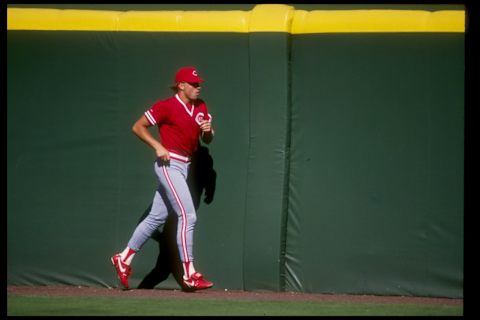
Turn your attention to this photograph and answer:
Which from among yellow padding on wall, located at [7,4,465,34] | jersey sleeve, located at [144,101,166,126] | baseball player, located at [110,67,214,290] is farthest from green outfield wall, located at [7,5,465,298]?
jersey sleeve, located at [144,101,166,126]

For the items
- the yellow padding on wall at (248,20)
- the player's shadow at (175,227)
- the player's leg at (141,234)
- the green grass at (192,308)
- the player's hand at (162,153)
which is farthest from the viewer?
the player's shadow at (175,227)

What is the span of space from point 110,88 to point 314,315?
2828mm

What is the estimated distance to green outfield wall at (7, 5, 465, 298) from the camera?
7.72m

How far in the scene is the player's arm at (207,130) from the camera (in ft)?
25.3

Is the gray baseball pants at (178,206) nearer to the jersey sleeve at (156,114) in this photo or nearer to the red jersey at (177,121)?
the red jersey at (177,121)

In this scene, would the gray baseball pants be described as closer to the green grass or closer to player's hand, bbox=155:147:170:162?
player's hand, bbox=155:147:170:162

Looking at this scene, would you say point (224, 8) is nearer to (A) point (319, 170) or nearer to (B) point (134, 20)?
(B) point (134, 20)

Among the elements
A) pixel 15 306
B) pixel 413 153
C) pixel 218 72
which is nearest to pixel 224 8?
pixel 218 72

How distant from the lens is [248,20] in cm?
794

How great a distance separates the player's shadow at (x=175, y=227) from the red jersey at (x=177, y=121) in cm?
32

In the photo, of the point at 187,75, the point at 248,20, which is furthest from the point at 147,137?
the point at 248,20

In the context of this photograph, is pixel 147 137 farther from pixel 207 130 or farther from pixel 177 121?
pixel 207 130

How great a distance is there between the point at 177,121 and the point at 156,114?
18 centimetres

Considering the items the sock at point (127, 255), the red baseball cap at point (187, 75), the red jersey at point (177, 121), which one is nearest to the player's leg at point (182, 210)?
the red jersey at point (177, 121)
